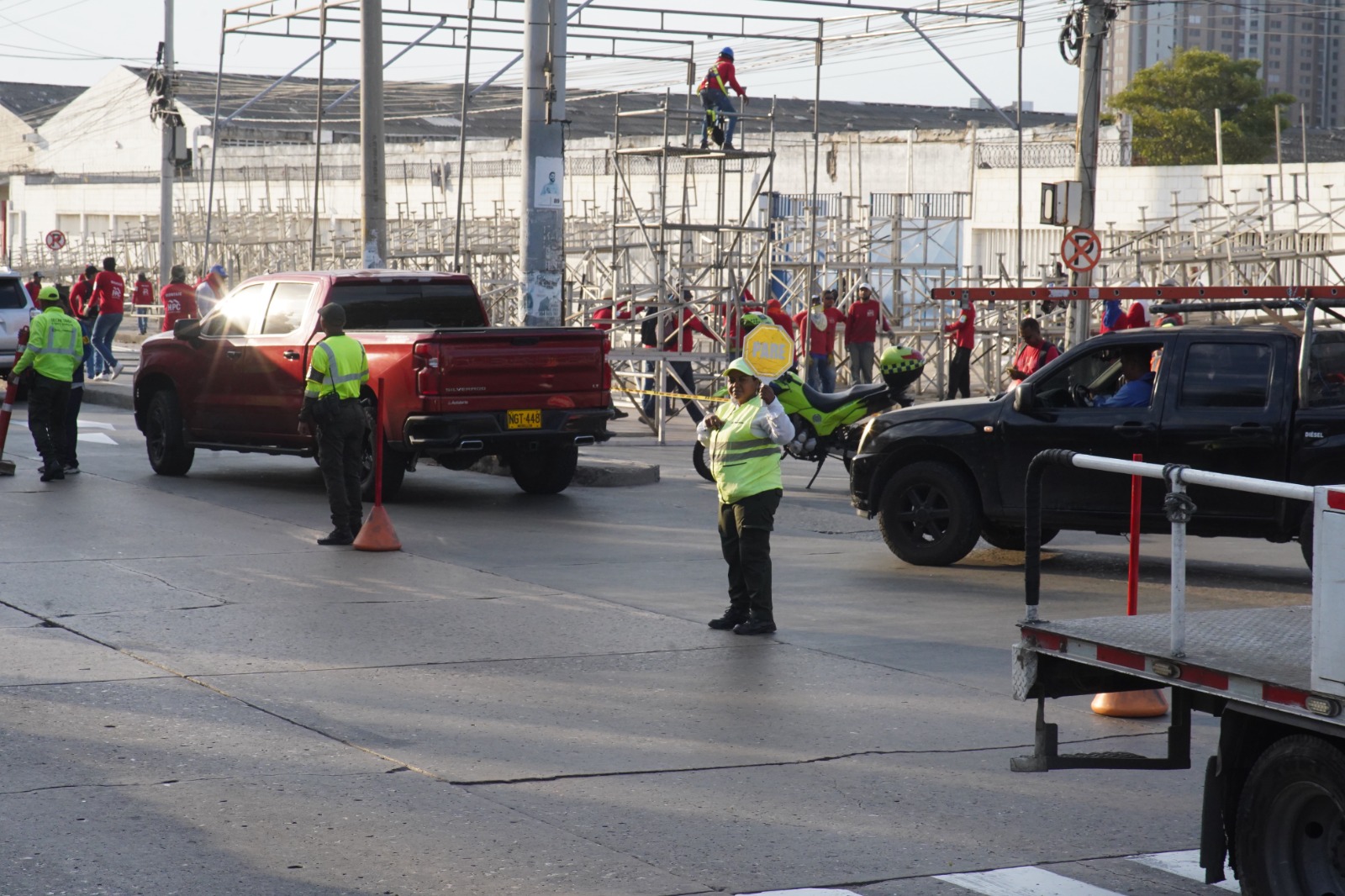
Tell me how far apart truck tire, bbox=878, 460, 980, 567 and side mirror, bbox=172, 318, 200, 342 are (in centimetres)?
755

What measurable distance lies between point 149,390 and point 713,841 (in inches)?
497

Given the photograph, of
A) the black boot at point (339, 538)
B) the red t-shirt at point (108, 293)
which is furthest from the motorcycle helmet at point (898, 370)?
the red t-shirt at point (108, 293)

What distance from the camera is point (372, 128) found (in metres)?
19.3

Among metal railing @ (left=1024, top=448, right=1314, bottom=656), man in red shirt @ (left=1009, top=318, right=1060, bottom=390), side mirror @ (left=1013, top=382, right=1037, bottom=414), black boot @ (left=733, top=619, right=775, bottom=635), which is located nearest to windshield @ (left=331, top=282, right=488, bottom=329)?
side mirror @ (left=1013, top=382, right=1037, bottom=414)

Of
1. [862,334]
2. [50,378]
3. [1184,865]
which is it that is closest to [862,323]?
[862,334]

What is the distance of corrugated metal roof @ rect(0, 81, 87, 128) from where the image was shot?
86.9 metres

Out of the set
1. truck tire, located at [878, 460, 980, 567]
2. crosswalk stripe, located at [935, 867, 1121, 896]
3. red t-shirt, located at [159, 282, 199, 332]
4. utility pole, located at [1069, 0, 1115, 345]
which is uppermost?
utility pole, located at [1069, 0, 1115, 345]

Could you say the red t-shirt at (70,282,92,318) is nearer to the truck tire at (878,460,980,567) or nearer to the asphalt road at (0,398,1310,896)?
the asphalt road at (0,398,1310,896)

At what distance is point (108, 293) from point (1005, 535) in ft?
61.7

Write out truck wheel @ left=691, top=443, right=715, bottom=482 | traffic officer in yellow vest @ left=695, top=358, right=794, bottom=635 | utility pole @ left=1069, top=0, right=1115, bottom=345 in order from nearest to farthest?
traffic officer in yellow vest @ left=695, top=358, right=794, bottom=635 → truck wheel @ left=691, top=443, right=715, bottom=482 → utility pole @ left=1069, top=0, right=1115, bottom=345

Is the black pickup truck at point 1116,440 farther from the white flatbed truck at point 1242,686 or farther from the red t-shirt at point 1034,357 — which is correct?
the white flatbed truck at point 1242,686

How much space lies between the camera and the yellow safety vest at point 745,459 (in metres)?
9.66

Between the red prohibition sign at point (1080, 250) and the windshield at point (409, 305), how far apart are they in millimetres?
8211

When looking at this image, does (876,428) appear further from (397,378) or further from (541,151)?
(541,151)
